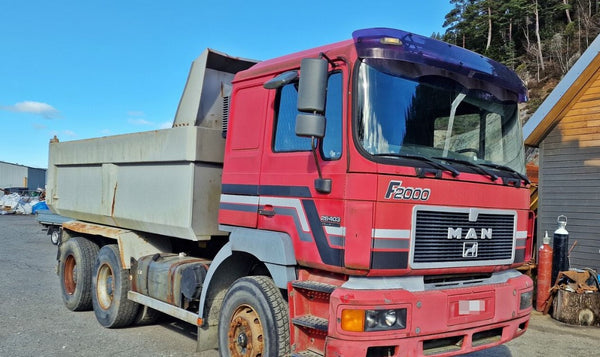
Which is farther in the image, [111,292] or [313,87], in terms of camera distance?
[111,292]

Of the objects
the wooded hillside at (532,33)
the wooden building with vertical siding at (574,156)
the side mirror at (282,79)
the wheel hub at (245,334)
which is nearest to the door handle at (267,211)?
the wheel hub at (245,334)

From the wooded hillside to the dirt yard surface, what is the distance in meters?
31.3

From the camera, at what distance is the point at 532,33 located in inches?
2031

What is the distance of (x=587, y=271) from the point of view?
27.6ft

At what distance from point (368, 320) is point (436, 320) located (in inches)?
22.3

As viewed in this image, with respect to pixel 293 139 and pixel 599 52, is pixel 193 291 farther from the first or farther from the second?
pixel 599 52

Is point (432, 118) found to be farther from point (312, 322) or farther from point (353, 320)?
point (312, 322)

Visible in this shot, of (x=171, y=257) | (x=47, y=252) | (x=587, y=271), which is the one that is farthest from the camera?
(x=47, y=252)

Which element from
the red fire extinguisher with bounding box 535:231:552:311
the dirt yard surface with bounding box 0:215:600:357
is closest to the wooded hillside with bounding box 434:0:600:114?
the red fire extinguisher with bounding box 535:231:552:311

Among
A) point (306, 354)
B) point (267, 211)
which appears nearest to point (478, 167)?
point (267, 211)

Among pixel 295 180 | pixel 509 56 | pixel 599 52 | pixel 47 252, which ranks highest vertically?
pixel 509 56

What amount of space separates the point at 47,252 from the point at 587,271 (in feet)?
47.3

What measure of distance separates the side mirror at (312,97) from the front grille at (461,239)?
37.1 inches

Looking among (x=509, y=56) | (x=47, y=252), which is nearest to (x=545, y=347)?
(x=47, y=252)
